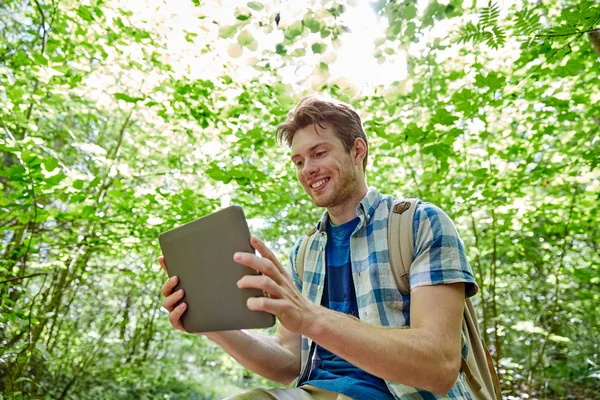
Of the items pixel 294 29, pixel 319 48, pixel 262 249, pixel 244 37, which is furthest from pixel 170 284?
pixel 319 48

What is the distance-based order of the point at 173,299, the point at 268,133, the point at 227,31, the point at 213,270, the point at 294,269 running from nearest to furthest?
the point at 213,270 < the point at 173,299 < the point at 294,269 < the point at 227,31 < the point at 268,133

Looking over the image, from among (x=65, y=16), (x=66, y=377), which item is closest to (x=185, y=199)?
(x=65, y=16)

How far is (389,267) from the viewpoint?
1571 millimetres

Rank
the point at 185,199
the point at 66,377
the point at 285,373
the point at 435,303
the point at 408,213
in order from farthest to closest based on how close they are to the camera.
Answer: the point at 66,377 < the point at 185,199 < the point at 285,373 < the point at 408,213 < the point at 435,303

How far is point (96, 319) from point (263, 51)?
25.2ft

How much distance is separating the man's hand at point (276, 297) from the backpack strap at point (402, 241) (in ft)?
1.68

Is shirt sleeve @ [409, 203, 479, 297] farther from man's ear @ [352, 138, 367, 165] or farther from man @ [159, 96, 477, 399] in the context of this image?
man's ear @ [352, 138, 367, 165]

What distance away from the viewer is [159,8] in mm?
3621

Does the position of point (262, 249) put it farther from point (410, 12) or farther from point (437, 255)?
point (410, 12)

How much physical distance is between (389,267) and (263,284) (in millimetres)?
652

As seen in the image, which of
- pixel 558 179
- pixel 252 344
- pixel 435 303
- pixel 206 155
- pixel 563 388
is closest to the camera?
pixel 435 303

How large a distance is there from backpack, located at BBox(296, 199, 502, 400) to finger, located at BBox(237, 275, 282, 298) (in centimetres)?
62

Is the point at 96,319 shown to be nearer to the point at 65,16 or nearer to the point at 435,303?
the point at 65,16

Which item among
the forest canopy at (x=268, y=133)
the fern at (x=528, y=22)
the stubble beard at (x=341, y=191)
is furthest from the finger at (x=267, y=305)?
the fern at (x=528, y=22)
